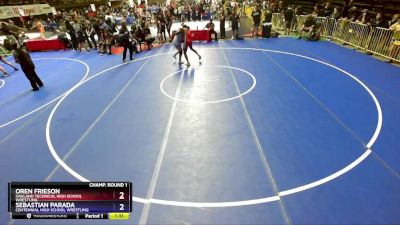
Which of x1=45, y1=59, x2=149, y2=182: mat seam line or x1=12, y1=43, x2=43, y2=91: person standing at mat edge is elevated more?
x1=12, y1=43, x2=43, y2=91: person standing at mat edge

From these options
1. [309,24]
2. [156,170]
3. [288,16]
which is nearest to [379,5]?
[309,24]

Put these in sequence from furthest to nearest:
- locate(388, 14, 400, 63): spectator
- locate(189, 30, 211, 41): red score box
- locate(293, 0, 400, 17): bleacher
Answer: locate(189, 30, 211, 41): red score box, locate(293, 0, 400, 17): bleacher, locate(388, 14, 400, 63): spectator

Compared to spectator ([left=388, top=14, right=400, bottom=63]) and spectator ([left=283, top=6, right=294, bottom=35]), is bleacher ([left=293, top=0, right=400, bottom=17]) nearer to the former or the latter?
spectator ([left=388, top=14, right=400, bottom=63])

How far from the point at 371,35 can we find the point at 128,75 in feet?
42.1

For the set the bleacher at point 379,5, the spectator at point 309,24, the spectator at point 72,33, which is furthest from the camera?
the spectator at point 72,33

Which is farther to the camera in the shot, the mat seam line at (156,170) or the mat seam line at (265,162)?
the mat seam line at (156,170)

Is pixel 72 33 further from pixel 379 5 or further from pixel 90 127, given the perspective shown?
pixel 379 5

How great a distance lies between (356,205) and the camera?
5109mm

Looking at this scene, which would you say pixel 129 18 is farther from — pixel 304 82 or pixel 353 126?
pixel 353 126
